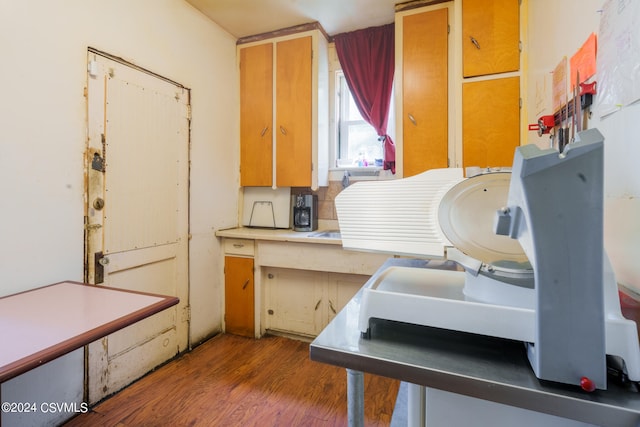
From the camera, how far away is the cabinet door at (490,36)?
6.21 ft

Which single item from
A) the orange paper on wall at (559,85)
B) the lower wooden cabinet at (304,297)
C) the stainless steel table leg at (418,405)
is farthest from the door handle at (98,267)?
the orange paper on wall at (559,85)

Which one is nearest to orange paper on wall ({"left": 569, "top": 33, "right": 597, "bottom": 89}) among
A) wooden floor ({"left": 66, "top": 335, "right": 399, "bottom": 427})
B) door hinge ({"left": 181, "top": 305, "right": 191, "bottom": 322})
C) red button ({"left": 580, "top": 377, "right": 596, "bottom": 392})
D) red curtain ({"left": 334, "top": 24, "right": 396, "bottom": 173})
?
red button ({"left": 580, "top": 377, "right": 596, "bottom": 392})

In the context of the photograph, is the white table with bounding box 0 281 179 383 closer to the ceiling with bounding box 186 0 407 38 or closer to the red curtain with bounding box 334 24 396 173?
the red curtain with bounding box 334 24 396 173

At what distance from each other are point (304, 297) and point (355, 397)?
71.2 inches

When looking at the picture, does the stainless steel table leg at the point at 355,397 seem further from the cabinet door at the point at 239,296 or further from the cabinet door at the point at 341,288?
the cabinet door at the point at 239,296

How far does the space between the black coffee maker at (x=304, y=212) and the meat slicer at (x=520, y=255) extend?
6.05ft

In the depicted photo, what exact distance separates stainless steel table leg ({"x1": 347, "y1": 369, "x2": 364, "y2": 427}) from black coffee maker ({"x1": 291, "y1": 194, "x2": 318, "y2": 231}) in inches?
76.8

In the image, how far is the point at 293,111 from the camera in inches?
101

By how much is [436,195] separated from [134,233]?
1867mm

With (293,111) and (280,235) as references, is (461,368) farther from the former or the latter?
(293,111)

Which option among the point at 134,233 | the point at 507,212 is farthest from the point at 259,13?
the point at 507,212

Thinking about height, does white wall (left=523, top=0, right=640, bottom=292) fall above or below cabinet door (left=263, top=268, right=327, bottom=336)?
above

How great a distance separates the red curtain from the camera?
99.3 inches

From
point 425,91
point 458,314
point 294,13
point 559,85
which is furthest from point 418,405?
point 294,13
